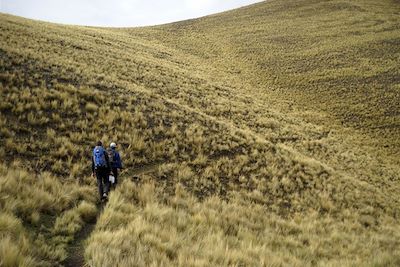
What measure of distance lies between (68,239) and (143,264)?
1849 millimetres

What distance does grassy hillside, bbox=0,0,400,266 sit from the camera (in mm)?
7289

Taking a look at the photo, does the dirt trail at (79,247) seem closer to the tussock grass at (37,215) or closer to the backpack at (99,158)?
the tussock grass at (37,215)

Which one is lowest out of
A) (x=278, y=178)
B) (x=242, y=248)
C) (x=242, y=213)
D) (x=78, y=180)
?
(x=278, y=178)

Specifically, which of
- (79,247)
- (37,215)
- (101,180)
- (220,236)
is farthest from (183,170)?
(79,247)

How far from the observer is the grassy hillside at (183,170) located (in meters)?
7.29

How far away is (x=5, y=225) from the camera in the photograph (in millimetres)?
6055

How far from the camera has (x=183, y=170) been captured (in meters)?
13.8

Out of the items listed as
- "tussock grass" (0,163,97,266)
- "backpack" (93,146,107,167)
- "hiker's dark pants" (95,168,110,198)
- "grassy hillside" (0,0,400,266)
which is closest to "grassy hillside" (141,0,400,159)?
"grassy hillside" (0,0,400,266)

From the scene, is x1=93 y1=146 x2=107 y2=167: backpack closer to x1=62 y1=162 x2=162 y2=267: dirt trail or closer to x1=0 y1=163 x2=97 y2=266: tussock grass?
x1=0 y1=163 x2=97 y2=266: tussock grass

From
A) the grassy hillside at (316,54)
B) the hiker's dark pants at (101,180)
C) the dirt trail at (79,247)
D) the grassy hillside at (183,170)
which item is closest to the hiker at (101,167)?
the hiker's dark pants at (101,180)

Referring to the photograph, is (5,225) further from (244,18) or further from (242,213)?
(244,18)

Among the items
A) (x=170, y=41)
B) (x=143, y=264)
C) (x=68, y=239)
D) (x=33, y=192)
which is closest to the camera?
(x=143, y=264)

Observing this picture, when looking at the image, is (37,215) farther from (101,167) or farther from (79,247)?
(101,167)

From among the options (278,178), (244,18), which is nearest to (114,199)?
(278,178)
